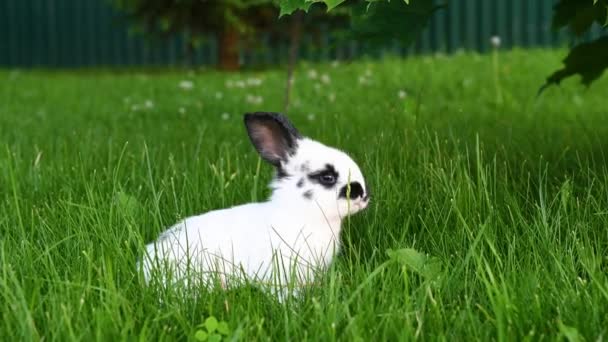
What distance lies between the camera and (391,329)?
2402 mm

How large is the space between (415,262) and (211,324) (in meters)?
0.76

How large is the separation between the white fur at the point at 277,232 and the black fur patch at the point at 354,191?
0.05 ft

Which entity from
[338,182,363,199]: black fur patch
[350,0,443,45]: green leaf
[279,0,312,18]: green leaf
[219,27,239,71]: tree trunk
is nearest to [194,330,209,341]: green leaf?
[338,182,363,199]: black fur patch

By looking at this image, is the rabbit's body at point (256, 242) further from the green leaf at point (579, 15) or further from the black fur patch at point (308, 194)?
the green leaf at point (579, 15)

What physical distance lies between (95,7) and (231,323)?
17140mm

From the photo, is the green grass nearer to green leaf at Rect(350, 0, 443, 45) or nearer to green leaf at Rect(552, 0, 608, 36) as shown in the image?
green leaf at Rect(350, 0, 443, 45)

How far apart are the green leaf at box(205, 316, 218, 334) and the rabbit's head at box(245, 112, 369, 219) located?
753mm

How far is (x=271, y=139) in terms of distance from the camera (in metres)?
3.15

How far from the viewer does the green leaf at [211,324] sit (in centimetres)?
236

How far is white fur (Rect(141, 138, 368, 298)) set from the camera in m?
2.95

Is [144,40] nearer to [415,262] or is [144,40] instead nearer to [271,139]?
[271,139]

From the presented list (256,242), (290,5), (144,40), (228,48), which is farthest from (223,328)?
(144,40)

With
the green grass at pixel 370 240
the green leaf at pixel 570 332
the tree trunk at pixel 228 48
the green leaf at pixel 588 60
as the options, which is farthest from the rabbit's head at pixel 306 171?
the tree trunk at pixel 228 48

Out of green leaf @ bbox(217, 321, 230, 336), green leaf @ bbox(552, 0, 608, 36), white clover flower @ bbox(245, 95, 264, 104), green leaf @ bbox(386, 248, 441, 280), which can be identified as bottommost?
green leaf @ bbox(217, 321, 230, 336)
